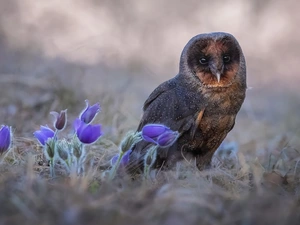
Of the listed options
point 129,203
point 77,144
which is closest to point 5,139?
point 77,144

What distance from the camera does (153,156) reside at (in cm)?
265

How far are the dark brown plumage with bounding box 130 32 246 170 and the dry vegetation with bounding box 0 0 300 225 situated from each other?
0.16 meters

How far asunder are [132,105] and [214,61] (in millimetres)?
3019

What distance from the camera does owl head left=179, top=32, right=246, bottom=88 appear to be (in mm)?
2971

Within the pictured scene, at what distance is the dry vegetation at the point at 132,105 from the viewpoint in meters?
1.90

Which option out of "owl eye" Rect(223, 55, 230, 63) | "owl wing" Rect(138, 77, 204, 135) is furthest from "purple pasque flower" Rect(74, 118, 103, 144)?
"owl eye" Rect(223, 55, 230, 63)

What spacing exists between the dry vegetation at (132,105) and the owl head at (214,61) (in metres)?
0.45

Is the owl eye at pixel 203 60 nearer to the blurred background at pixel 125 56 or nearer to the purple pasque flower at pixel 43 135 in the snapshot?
the purple pasque flower at pixel 43 135

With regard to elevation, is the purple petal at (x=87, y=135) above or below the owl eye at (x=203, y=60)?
below

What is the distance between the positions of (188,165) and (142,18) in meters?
7.35

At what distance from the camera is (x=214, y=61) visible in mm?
2951

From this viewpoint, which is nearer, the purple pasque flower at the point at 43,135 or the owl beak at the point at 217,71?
the purple pasque flower at the point at 43,135

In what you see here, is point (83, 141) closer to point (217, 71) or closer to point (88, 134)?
point (88, 134)

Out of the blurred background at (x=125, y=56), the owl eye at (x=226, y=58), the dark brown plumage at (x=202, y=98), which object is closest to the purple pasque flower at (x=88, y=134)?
the dark brown plumage at (x=202, y=98)
